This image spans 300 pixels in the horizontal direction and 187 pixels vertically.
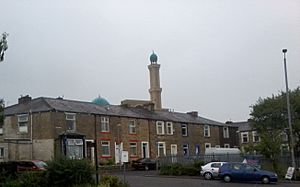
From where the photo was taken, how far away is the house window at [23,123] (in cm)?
5124

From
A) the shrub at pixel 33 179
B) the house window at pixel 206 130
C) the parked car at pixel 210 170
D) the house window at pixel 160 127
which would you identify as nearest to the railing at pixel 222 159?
the parked car at pixel 210 170

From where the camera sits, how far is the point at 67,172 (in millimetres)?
27438

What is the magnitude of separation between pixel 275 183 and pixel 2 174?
60.5 ft

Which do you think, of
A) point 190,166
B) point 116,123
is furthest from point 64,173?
point 116,123

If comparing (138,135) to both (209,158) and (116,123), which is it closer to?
(116,123)

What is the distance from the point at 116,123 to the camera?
57094 millimetres

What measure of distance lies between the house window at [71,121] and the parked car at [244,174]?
19.3 metres

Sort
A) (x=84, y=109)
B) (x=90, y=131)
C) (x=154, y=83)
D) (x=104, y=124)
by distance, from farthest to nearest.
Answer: (x=154, y=83) → (x=104, y=124) → (x=84, y=109) → (x=90, y=131)

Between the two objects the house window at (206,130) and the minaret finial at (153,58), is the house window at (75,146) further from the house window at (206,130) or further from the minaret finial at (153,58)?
the minaret finial at (153,58)

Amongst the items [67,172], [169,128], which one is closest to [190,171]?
[67,172]

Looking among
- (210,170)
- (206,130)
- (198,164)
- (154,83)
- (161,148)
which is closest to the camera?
(210,170)

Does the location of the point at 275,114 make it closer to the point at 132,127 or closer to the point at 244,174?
the point at 132,127

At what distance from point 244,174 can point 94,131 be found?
2128 cm

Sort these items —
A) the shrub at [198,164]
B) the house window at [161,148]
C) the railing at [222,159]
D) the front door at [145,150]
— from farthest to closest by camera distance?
the house window at [161,148]
the front door at [145,150]
the shrub at [198,164]
the railing at [222,159]
